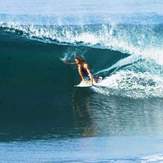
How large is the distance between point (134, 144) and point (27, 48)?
1.70 feet

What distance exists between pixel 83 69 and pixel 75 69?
0.03 m

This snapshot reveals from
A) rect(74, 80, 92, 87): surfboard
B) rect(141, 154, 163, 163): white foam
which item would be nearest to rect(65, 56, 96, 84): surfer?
rect(74, 80, 92, 87): surfboard

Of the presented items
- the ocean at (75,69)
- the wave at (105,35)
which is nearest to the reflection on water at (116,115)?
the ocean at (75,69)

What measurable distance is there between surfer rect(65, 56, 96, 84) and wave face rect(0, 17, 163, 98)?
3cm

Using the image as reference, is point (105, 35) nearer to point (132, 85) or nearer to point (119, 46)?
point (119, 46)

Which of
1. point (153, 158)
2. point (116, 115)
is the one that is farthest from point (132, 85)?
point (153, 158)

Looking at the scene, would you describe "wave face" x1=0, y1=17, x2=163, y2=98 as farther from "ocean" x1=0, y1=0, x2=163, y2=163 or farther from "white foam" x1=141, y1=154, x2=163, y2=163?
"white foam" x1=141, y1=154, x2=163, y2=163

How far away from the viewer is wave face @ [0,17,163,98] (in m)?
2.07

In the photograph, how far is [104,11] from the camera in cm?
207

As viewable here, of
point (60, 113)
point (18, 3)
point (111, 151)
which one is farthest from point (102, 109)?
point (18, 3)

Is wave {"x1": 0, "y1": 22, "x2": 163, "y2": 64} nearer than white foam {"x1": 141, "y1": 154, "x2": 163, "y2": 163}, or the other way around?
white foam {"x1": 141, "y1": 154, "x2": 163, "y2": 163}

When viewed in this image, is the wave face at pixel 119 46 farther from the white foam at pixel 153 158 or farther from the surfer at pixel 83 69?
the white foam at pixel 153 158

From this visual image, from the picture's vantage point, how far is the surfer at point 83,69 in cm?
208

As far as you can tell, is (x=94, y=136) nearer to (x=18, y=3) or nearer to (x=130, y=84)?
(x=130, y=84)
